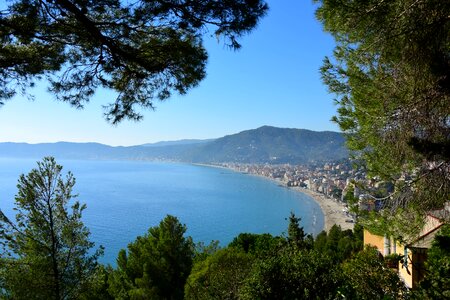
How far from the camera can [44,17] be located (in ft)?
10.9

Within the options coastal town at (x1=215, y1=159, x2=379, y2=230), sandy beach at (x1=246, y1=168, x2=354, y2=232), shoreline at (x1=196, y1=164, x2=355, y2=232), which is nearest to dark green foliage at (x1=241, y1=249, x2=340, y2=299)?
coastal town at (x1=215, y1=159, x2=379, y2=230)

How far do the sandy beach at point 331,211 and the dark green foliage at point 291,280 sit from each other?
39.9 metres

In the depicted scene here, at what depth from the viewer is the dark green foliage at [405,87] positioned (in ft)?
8.15

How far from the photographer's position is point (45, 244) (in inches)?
303

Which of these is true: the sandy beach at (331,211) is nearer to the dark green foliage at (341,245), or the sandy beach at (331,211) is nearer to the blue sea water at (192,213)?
the blue sea water at (192,213)

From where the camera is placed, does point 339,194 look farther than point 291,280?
Yes

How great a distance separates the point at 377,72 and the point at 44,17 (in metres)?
3.22

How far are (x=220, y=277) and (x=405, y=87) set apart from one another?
23.1 ft

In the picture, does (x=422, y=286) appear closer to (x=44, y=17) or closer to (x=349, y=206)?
(x=349, y=206)

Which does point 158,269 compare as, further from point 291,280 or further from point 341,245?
point 341,245

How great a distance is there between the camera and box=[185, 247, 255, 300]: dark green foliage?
8.16 m

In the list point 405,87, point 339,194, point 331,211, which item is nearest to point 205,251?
point 405,87

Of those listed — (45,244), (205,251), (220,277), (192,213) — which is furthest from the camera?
(192,213)

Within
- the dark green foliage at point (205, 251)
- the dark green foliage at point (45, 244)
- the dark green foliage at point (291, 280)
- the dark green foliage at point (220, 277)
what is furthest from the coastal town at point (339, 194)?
the dark green foliage at point (205, 251)
